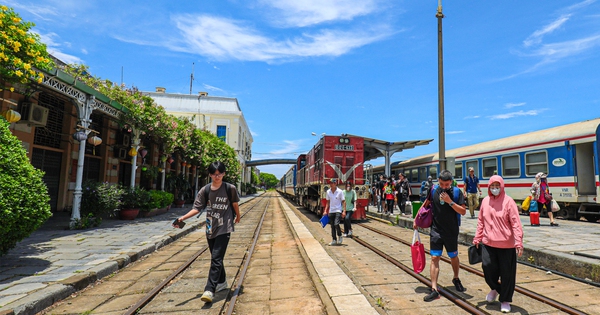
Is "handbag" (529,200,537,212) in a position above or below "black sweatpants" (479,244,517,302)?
above

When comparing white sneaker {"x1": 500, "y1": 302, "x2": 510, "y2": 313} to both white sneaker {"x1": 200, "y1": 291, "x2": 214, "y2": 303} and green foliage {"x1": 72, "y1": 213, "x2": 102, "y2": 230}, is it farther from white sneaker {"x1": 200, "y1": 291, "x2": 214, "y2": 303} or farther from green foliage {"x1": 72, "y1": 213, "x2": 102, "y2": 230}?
green foliage {"x1": 72, "y1": 213, "x2": 102, "y2": 230}

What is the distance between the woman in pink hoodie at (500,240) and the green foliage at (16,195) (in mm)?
6559

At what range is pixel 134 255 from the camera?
646cm

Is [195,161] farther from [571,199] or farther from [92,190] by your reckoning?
[571,199]

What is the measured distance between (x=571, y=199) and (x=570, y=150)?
1742 mm

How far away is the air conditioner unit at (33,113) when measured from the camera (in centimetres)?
880

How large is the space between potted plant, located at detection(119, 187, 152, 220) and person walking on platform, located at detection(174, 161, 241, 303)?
9018 mm

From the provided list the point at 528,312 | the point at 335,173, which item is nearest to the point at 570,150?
the point at 335,173

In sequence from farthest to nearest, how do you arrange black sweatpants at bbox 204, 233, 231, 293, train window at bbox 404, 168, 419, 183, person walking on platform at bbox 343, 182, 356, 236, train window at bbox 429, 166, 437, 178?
train window at bbox 404, 168, 419, 183 < train window at bbox 429, 166, 437, 178 < person walking on platform at bbox 343, 182, 356, 236 < black sweatpants at bbox 204, 233, 231, 293

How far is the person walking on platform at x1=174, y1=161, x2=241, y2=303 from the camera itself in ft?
13.9

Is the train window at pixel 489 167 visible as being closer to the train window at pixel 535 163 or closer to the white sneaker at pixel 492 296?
the train window at pixel 535 163

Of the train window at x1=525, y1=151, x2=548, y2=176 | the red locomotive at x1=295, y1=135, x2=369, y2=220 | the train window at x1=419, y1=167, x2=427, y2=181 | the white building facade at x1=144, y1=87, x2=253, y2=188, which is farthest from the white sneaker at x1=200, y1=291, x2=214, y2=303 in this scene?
the white building facade at x1=144, y1=87, x2=253, y2=188

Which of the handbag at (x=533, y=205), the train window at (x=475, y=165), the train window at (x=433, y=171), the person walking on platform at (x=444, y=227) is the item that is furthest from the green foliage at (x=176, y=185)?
the handbag at (x=533, y=205)

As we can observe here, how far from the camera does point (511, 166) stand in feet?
44.2
